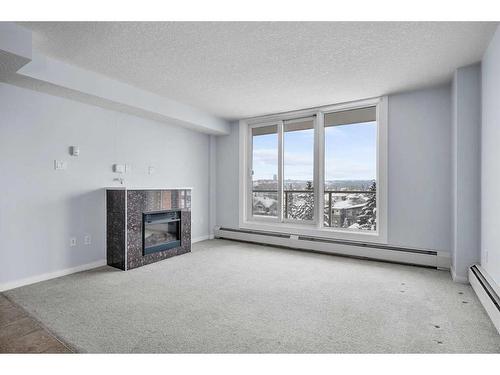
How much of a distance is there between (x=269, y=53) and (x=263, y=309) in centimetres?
243

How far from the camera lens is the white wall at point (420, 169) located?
3.67m

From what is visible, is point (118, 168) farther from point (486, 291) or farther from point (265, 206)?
point (486, 291)

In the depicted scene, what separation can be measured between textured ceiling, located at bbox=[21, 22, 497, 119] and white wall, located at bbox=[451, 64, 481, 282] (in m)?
0.26

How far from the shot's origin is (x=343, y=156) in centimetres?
459

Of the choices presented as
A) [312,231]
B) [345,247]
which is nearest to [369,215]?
[345,247]

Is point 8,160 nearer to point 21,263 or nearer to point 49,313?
point 21,263

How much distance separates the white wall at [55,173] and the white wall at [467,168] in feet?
14.0

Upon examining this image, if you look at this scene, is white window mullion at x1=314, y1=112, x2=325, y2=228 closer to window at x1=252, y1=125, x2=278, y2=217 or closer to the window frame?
the window frame

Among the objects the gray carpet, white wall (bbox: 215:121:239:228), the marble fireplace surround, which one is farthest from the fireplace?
white wall (bbox: 215:121:239:228)

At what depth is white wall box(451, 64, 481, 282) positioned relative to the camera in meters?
3.05

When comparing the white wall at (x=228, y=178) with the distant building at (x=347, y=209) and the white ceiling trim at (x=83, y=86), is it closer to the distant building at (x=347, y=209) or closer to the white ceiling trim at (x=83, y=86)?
the white ceiling trim at (x=83, y=86)

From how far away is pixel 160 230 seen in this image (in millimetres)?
4203

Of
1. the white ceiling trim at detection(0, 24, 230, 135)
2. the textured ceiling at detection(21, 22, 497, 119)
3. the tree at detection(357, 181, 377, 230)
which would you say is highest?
the textured ceiling at detection(21, 22, 497, 119)
